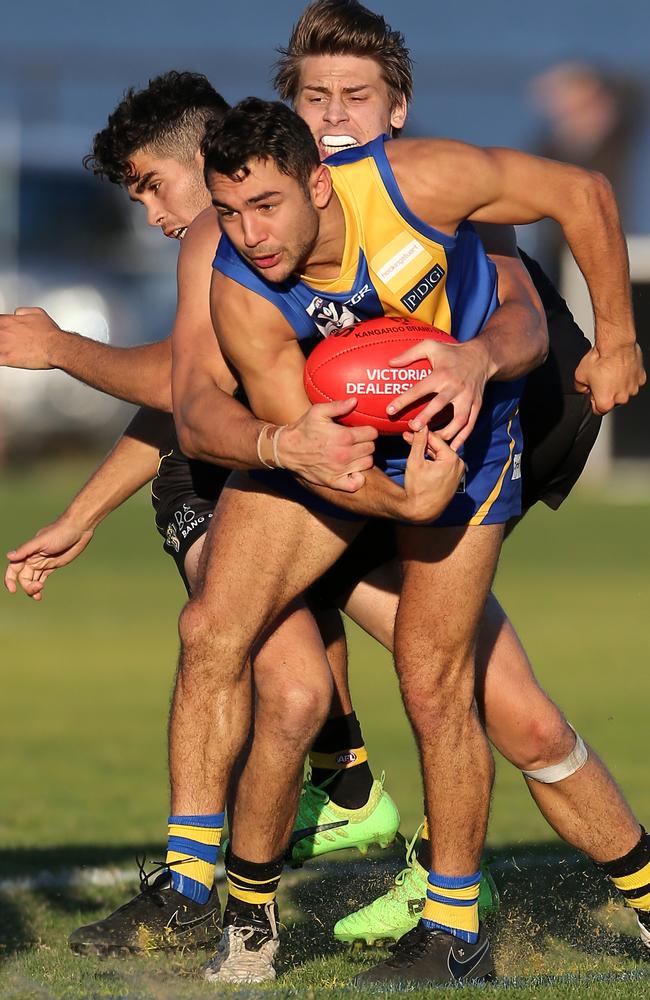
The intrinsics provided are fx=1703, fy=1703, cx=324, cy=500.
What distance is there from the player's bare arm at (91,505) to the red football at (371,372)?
4.55ft

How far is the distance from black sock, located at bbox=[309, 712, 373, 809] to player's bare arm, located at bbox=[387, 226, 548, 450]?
5.88 feet

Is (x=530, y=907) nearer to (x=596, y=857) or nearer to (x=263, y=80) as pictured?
(x=596, y=857)

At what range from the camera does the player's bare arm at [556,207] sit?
451cm

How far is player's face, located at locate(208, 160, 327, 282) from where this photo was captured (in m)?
4.37

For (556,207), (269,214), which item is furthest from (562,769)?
(269,214)

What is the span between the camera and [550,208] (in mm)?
4734

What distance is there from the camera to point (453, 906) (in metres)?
4.87

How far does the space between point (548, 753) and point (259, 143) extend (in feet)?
6.98

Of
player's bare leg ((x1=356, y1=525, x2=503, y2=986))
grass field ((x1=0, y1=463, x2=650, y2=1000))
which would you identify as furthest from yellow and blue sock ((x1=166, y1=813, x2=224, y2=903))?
player's bare leg ((x1=356, y1=525, x2=503, y2=986))

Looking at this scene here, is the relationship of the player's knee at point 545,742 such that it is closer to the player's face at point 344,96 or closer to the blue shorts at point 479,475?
the blue shorts at point 479,475

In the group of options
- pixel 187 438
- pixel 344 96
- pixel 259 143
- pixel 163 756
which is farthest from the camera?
pixel 163 756

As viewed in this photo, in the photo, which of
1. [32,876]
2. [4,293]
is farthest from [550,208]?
[4,293]

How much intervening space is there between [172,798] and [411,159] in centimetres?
196

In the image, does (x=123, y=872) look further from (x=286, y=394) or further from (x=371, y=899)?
(x=286, y=394)
